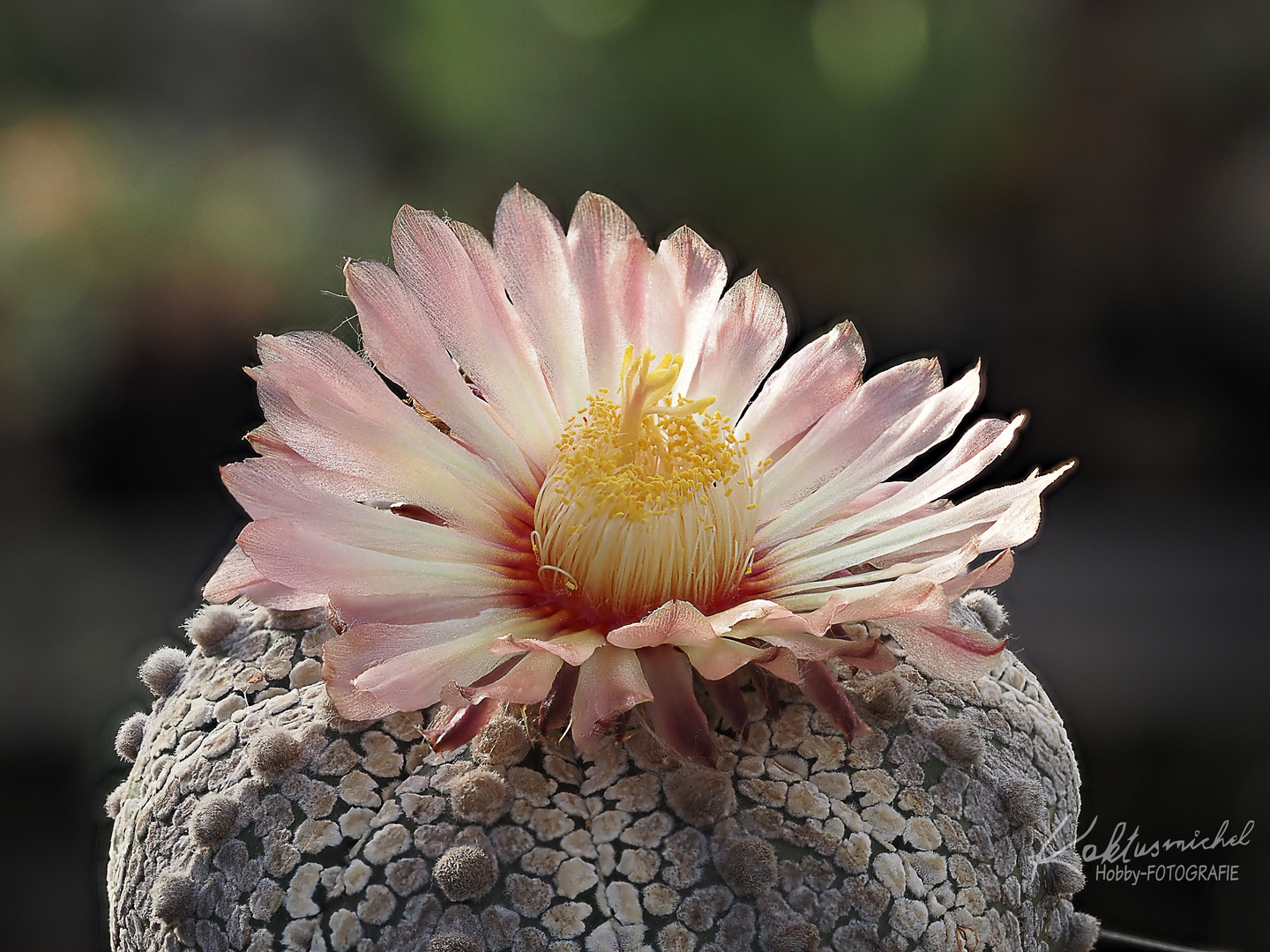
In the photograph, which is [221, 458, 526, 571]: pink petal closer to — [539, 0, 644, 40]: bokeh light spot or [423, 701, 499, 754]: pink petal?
[423, 701, 499, 754]: pink petal

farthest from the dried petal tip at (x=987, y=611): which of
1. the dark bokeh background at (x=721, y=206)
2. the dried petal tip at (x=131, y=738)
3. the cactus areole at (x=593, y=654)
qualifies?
the dark bokeh background at (x=721, y=206)

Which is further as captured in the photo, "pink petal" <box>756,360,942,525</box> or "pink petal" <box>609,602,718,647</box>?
"pink petal" <box>756,360,942,525</box>

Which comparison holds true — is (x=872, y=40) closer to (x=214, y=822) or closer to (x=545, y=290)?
(x=545, y=290)

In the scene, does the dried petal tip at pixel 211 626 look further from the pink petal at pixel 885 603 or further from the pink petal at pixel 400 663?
the pink petal at pixel 885 603

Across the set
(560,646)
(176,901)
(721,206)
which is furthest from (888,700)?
(721,206)

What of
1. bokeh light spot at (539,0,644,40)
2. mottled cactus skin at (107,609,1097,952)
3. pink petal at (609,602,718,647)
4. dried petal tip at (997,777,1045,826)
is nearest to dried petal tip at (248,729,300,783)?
mottled cactus skin at (107,609,1097,952)

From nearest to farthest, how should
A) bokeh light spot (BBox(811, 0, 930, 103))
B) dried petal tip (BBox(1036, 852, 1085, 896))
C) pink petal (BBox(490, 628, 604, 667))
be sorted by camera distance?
pink petal (BBox(490, 628, 604, 667)), dried petal tip (BBox(1036, 852, 1085, 896)), bokeh light spot (BBox(811, 0, 930, 103))

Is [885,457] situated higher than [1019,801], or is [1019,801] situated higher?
[885,457]
